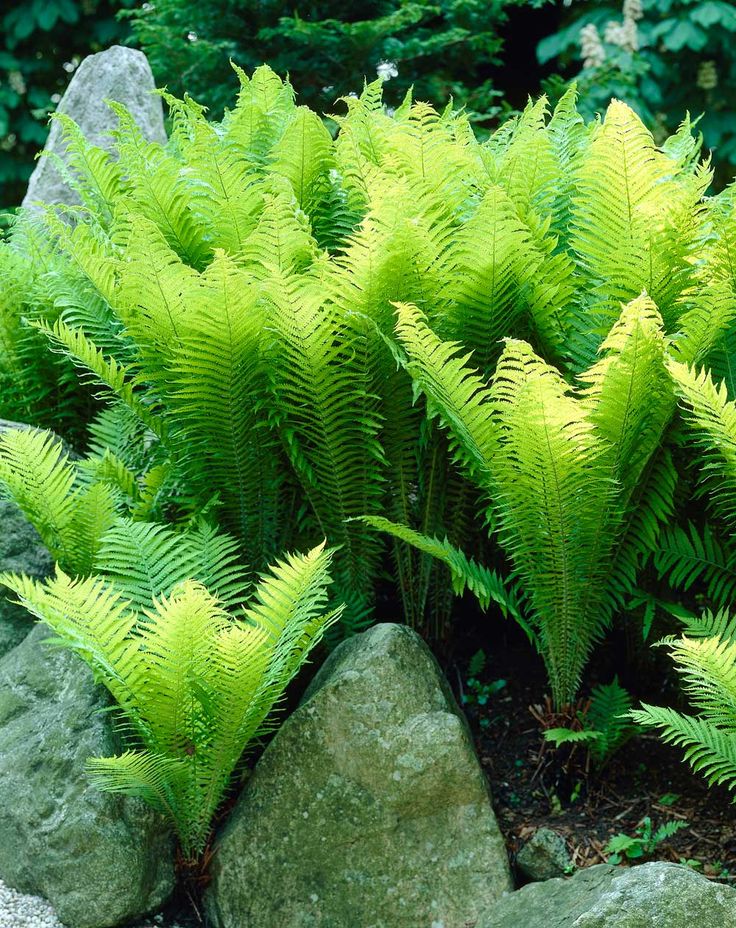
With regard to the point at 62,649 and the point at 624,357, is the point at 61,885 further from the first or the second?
the point at 624,357

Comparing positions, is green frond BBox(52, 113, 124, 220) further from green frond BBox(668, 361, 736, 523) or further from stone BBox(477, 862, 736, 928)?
stone BBox(477, 862, 736, 928)

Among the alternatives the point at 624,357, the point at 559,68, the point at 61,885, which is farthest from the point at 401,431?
the point at 559,68

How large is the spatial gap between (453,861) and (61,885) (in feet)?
3.15

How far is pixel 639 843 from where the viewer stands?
2.58 m

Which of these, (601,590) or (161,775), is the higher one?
(601,590)

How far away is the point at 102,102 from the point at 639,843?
4404mm

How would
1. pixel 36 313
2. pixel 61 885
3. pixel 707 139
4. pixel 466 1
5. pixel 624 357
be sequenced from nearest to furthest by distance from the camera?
1. pixel 624 357
2. pixel 61 885
3. pixel 36 313
4. pixel 466 1
5. pixel 707 139

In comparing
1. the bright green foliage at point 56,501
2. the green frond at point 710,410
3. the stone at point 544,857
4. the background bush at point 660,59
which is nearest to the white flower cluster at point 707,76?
the background bush at point 660,59

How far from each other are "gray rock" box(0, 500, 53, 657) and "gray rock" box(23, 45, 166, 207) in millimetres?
2489

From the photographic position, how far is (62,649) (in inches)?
116

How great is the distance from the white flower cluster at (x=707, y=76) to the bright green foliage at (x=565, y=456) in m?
4.96

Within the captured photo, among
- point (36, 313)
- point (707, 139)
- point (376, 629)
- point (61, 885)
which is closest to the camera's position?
point (61, 885)

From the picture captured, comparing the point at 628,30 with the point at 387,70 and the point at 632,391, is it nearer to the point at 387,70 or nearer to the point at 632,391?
the point at 387,70

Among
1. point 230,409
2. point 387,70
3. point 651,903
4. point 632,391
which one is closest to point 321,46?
point 387,70
